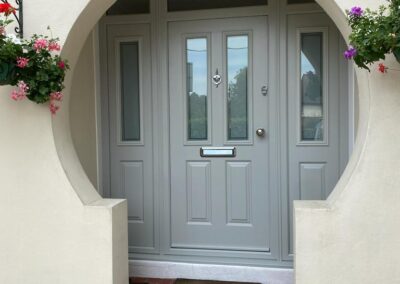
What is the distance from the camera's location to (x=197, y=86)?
11.6 feet

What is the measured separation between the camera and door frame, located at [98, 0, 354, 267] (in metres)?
3.34

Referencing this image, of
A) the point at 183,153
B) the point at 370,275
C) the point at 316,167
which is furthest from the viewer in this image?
the point at 183,153

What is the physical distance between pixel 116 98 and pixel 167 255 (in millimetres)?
1460

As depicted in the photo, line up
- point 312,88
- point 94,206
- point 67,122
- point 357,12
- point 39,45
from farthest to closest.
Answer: point 312,88 < point 67,122 < point 94,206 < point 39,45 < point 357,12

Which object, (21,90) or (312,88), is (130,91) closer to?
(21,90)

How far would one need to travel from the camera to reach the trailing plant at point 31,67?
2.43 m

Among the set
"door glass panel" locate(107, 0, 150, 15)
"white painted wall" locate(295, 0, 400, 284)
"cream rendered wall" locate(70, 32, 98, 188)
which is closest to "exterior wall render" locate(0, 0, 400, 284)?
"white painted wall" locate(295, 0, 400, 284)

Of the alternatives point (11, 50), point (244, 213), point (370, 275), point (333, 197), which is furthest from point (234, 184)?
point (11, 50)

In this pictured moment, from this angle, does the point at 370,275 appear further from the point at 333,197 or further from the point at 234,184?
the point at 234,184

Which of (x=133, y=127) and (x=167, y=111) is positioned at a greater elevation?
(x=167, y=111)

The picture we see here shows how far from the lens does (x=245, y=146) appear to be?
344cm

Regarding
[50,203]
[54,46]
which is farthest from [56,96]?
[50,203]

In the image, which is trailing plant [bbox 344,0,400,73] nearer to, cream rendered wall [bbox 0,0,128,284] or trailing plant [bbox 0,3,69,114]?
cream rendered wall [bbox 0,0,128,284]

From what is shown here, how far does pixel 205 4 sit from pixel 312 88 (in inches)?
45.0
